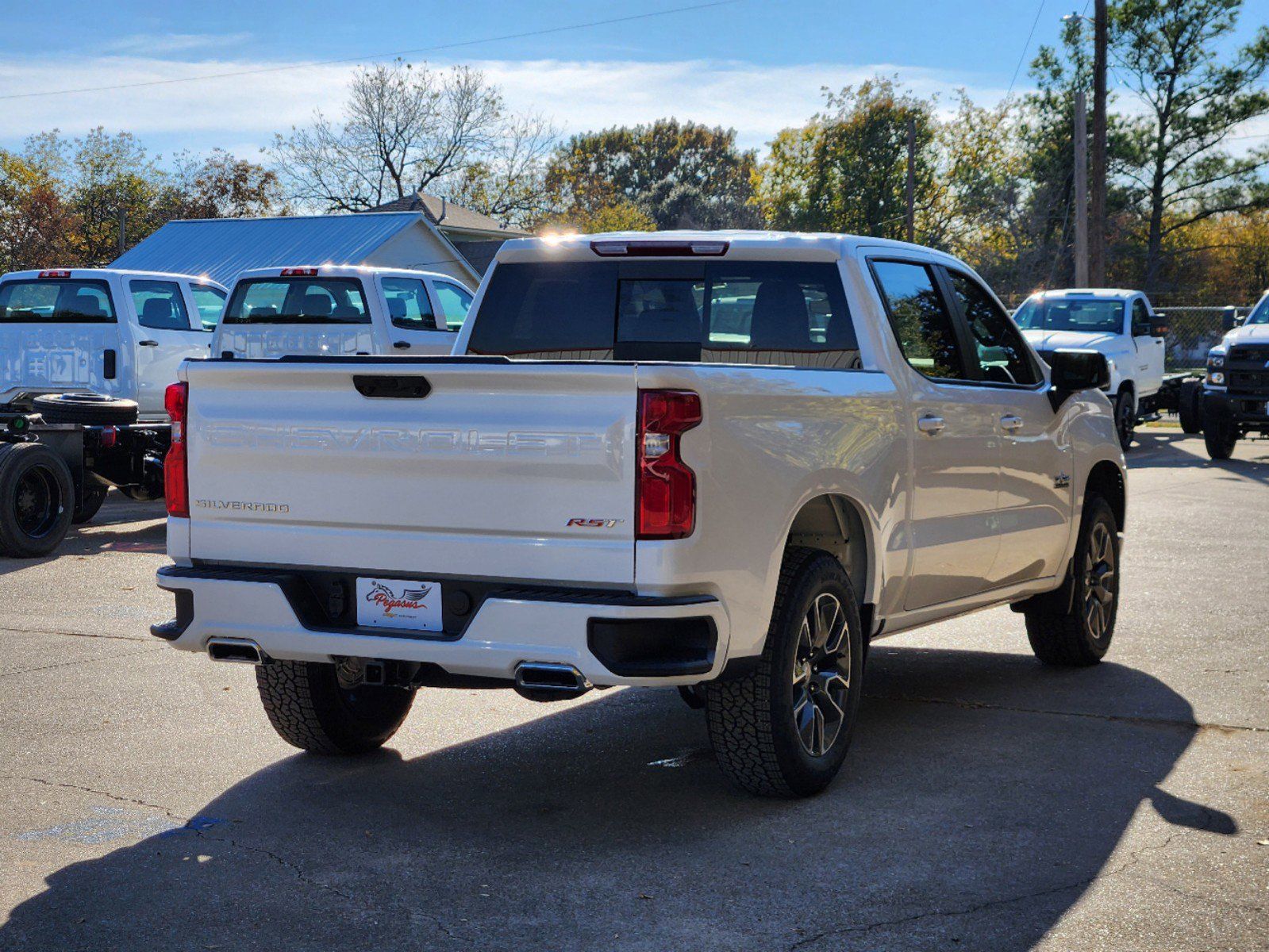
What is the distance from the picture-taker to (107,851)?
15.8ft

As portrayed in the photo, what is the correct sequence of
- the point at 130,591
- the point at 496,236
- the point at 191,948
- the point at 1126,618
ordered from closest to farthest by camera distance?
the point at 191,948
the point at 1126,618
the point at 130,591
the point at 496,236

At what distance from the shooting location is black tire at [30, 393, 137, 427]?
1296 cm

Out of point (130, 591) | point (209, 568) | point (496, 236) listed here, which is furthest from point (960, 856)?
point (496, 236)

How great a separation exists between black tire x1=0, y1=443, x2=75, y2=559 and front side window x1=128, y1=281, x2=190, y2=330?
12.7 ft

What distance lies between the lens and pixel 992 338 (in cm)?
717

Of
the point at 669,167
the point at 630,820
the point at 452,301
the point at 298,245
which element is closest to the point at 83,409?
the point at 452,301

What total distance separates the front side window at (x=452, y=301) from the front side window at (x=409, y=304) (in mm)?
207

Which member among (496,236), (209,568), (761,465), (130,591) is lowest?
(130,591)

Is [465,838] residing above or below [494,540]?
below

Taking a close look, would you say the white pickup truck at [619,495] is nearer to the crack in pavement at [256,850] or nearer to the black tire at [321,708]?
the black tire at [321,708]

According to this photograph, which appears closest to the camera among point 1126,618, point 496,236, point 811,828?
point 811,828

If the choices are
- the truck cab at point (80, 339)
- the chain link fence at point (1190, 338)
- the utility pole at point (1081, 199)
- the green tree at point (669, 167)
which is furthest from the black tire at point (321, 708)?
the green tree at point (669, 167)

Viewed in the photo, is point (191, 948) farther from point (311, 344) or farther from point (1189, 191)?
point (1189, 191)

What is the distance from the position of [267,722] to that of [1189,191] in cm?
5585
